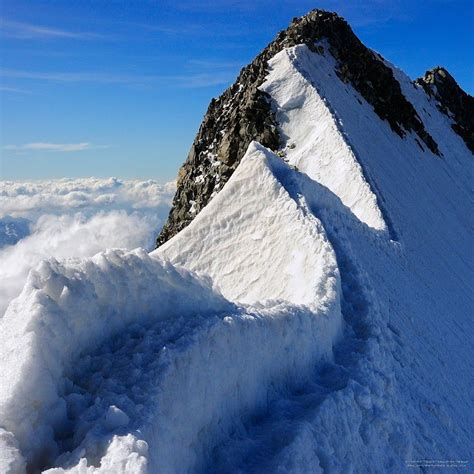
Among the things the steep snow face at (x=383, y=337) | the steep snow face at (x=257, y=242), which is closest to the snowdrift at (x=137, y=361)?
the steep snow face at (x=383, y=337)

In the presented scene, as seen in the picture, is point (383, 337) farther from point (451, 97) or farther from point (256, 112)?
point (451, 97)

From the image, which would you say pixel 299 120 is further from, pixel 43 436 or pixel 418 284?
pixel 43 436

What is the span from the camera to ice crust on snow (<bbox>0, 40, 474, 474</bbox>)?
14.0 ft

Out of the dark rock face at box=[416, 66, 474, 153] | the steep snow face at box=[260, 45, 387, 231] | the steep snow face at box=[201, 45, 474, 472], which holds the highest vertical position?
the dark rock face at box=[416, 66, 474, 153]

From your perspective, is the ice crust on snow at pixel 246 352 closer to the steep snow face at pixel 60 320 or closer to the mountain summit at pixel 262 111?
the steep snow face at pixel 60 320

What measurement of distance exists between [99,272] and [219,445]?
202cm

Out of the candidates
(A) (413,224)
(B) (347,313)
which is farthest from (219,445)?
(A) (413,224)

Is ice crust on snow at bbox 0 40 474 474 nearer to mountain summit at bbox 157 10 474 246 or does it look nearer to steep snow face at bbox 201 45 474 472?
steep snow face at bbox 201 45 474 472

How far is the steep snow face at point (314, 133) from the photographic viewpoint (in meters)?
20.1

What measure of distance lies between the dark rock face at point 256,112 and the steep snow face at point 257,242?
13032 millimetres

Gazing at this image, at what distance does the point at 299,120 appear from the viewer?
88.1 ft

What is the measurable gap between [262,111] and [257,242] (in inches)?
636

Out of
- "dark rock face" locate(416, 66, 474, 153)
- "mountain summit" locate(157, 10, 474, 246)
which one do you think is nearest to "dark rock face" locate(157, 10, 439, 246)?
"mountain summit" locate(157, 10, 474, 246)

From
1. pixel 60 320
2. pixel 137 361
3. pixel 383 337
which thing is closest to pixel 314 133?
pixel 383 337
